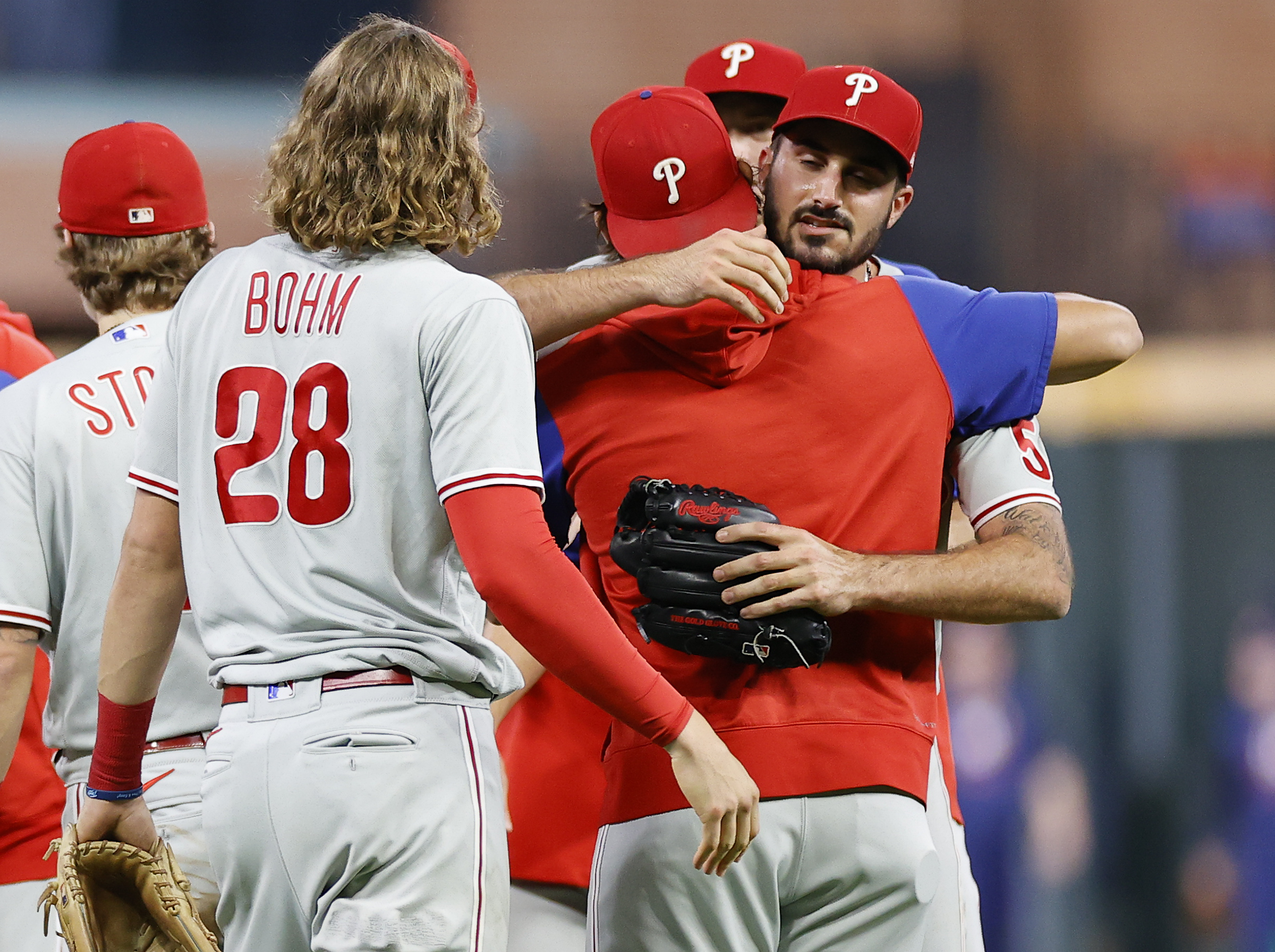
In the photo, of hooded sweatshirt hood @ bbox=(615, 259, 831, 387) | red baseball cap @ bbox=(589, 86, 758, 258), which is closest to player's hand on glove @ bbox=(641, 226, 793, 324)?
hooded sweatshirt hood @ bbox=(615, 259, 831, 387)

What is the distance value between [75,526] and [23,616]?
0.65 ft

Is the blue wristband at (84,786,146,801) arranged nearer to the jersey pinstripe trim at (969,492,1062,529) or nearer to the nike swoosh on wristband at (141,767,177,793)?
the nike swoosh on wristband at (141,767,177,793)

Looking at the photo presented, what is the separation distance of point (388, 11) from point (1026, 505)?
9.37 meters

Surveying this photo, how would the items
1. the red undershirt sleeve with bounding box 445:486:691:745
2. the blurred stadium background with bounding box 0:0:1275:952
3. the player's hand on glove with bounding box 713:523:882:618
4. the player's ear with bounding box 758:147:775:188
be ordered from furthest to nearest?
1. the blurred stadium background with bounding box 0:0:1275:952
2. the player's ear with bounding box 758:147:775:188
3. the player's hand on glove with bounding box 713:523:882:618
4. the red undershirt sleeve with bounding box 445:486:691:745

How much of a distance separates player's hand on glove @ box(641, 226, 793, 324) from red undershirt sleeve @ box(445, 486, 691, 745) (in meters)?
0.49

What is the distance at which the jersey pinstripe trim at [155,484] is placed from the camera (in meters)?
2.47

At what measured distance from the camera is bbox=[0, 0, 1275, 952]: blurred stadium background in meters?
9.03

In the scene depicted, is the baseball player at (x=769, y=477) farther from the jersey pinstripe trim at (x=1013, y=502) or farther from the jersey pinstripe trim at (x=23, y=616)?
the jersey pinstripe trim at (x=23, y=616)

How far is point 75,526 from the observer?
311cm

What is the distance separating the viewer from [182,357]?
241cm

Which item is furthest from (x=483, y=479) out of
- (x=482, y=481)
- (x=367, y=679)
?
(x=367, y=679)

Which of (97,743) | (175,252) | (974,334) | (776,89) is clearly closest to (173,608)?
(97,743)

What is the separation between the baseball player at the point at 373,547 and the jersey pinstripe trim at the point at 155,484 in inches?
3.2

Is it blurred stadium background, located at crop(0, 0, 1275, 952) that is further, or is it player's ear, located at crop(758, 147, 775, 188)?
blurred stadium background, located at crop(0, 0, 1275, 952)
